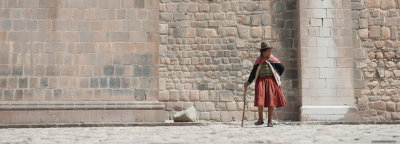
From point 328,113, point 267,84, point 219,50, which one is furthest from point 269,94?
point 219,50

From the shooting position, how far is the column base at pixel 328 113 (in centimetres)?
883

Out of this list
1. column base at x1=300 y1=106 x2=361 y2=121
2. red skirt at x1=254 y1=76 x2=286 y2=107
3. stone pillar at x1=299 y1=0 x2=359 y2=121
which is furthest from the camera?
stone pillar at x1=299 y1=0 x2=359 y2=121

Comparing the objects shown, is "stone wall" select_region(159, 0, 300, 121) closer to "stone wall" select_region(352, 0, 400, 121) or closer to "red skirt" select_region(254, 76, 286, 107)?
"stone wall" select_region(352, 0, 400, 121)

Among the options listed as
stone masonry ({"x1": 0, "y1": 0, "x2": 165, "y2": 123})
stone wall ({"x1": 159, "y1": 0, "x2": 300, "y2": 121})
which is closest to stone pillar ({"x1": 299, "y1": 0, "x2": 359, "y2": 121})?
stone wall ({"x1": 159, "y1": 0, "x2": 300, "y2": 121})

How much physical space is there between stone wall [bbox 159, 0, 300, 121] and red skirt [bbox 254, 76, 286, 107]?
1837 mm

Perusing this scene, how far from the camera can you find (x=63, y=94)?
8.67 meters

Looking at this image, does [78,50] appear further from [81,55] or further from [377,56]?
[377,56]

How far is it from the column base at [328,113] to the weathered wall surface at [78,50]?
3.52 meters

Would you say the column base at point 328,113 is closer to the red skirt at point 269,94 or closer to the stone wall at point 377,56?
the stone wall at point 377,56

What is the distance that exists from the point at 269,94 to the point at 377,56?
3.72m

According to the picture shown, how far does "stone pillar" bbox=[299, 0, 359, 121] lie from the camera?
896 centimetres

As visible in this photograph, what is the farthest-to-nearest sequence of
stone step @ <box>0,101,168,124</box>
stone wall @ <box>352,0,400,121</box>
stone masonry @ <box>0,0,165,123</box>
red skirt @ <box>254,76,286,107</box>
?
stone wall @ <box>352,0,400,121</box>, stone masonry @ <box>0,0,165,123</box>, stone step @ <box>0,101,168,124</box>, red skirt @ <box>254,76,286,107</box>

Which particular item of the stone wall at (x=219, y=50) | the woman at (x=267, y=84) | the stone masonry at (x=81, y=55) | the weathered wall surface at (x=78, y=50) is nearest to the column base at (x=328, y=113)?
the stone wall at (x=219, y=50)

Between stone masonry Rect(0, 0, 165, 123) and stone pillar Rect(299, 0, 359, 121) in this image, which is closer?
stone masonry Rect(0, 0, 165, 123)
